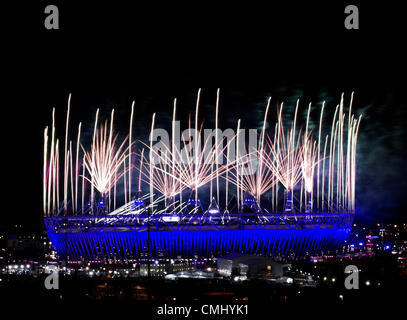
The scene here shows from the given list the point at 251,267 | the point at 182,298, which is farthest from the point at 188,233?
the point at 182,298

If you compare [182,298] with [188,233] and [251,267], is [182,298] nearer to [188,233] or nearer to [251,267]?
[251,267]

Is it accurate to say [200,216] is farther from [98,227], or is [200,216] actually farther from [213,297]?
[213,297]

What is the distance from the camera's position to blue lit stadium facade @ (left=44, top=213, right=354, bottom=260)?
5481 cm

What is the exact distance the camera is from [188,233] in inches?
2172

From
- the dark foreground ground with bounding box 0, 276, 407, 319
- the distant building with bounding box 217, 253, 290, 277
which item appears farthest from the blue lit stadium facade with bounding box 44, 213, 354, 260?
the dark foreground ground with bounding box 0, 276, 407, 319

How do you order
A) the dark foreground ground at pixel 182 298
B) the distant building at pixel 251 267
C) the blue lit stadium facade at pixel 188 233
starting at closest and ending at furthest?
the dark foreground ground at pixel 182 298
the distant building at pixel 251 267
the blue lit stadium facade at pixel 188 233

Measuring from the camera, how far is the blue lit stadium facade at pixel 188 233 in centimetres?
5481

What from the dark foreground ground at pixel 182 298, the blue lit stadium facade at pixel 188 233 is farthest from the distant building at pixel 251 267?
the blue lit stadium facade at pixel 188 233

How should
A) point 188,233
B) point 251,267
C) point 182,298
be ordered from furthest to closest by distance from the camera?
point 188,233 → point 251,267 → point 182,298

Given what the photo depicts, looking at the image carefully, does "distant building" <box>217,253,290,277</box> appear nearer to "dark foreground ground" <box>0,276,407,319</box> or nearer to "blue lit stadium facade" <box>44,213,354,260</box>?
"dark foreground ground" <box>0,276,407,319</box>

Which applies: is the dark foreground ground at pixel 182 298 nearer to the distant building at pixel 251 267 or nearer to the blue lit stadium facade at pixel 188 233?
the distant building at pixel 251 267

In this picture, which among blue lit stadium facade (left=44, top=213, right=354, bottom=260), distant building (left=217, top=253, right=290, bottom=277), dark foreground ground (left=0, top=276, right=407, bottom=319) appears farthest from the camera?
blue lit stadium facade (left=44, top=213, right=354, bottom=260)

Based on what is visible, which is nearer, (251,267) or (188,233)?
(251,267)
